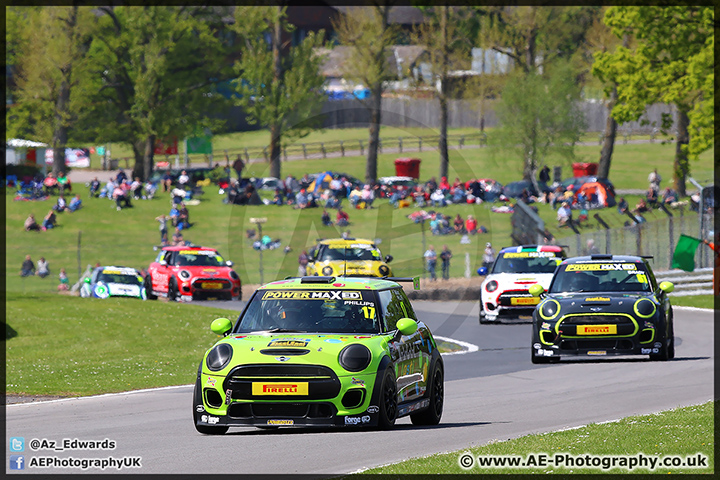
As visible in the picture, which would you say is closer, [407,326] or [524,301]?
[407,326]

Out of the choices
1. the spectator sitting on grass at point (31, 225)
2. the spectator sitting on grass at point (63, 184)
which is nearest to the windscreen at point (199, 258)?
the spectator sitting on grass at point (31, 225)

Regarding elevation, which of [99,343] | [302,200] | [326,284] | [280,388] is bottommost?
[99,343]

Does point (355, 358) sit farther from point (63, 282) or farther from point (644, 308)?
point (63, 282)

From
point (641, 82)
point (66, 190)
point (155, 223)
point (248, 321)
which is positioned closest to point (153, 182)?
point (66, 190)

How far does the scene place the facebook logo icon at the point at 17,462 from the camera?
8.90 metres

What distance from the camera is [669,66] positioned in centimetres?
3850

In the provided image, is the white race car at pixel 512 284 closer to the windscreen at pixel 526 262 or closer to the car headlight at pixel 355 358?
the windscreen at pixel 526 262

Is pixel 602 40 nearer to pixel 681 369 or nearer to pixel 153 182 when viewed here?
pixel 153 182

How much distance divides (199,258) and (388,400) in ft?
69.9

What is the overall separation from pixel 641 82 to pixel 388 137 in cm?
5158

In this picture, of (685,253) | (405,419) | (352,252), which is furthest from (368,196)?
(405,419)

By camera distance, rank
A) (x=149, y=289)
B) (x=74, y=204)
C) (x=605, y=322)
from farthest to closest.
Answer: (x=74, y=204)
(x=149, y=289)
(x=605, y=322)

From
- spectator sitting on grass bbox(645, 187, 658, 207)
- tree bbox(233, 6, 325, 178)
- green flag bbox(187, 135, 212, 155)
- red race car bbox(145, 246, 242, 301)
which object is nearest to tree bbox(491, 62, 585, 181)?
tree bbox(233, 6, 325, 178)

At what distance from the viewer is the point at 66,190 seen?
54.6 m
